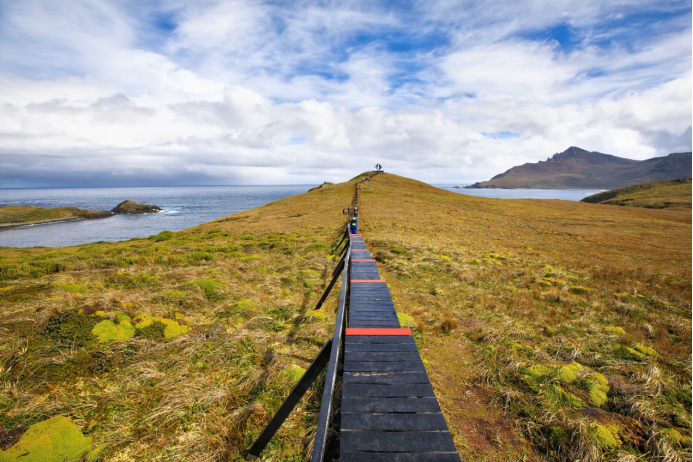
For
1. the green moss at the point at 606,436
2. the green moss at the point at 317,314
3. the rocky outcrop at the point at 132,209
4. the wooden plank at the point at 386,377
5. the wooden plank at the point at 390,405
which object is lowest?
the green moss at the point at 606,436

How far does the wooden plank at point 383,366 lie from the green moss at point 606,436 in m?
2.75

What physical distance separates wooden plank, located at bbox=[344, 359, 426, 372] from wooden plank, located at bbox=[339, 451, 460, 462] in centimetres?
139

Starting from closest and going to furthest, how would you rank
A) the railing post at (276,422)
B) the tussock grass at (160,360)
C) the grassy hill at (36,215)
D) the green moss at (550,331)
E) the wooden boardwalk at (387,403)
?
1. the wooden boardwalk at (387,403)
2. the railing post at (276,422)
3. the tussock grass at (160,360)
4. the green moss at (550,331)
5. the grassy hill at (36,215)

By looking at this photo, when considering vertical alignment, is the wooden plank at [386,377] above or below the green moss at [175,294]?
below

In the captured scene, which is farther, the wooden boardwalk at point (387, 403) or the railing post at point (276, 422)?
the railing post at point (276, 422)

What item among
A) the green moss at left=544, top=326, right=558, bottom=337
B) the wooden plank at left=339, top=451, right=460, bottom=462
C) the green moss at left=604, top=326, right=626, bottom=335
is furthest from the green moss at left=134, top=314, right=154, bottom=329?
the green moss at left=604, top=326, right=626, bottom=335

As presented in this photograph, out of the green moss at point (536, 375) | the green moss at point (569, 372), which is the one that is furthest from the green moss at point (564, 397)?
the green moss at point (569, 372)

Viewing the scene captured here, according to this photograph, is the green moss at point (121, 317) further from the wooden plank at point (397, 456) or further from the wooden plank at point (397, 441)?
the wooden plank at point (397, 456)

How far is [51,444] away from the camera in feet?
11.3

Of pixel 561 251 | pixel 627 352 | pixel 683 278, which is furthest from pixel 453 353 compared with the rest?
pixel 561 251

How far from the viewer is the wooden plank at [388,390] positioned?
407 centimetres

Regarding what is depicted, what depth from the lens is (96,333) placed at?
5660 millimetres

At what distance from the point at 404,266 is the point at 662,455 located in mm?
9609

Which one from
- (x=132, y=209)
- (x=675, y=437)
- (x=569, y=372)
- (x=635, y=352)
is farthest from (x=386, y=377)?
(x=132, y=209)
